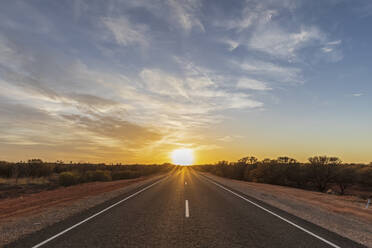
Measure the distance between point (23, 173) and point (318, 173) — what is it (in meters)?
52.5

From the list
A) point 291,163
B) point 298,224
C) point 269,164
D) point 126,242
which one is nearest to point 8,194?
point 126,242

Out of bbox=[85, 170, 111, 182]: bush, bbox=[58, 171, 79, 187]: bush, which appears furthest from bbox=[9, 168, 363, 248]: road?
bbox=[85, 170, 111, 182]: bush

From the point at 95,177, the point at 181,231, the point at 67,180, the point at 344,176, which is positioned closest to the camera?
the point at 181,231

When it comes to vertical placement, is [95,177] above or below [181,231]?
below

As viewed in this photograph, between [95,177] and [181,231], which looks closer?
[181,231]

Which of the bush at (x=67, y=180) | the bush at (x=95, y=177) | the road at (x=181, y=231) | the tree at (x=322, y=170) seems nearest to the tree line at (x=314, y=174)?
the tree at (x=322, y=170)

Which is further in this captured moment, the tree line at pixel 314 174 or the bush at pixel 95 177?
the tree line at pixel 314 174

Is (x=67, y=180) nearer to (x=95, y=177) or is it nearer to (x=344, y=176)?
(x=95, y=177)

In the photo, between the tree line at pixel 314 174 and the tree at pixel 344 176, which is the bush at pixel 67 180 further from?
the tree at pixel 344 176

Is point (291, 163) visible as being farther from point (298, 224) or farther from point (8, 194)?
point (8, 194)

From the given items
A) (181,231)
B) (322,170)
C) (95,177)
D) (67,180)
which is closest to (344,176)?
(322,170)

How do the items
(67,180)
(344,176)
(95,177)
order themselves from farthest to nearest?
(344,176) → (95,177) → (67,180)

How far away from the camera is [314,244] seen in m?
5.59

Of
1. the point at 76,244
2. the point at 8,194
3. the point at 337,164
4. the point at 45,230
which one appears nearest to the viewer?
the point at 76,244
